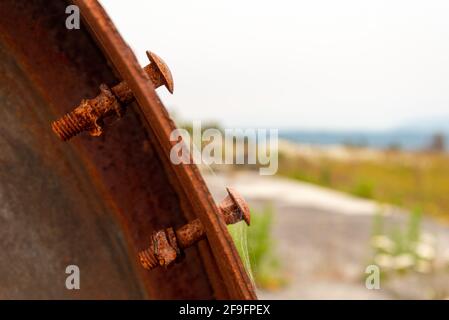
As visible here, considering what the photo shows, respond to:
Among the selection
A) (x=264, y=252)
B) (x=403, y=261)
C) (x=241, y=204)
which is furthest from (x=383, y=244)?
(x=241, y=204)

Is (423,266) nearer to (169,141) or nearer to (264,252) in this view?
(264,252)

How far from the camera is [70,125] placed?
1.40 meters

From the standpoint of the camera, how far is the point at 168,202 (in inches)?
66.0

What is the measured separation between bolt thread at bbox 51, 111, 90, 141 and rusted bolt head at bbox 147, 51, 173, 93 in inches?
8.3

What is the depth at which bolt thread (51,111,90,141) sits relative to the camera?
138 centimetres

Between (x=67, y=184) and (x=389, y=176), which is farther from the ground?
(x=67, y=184)

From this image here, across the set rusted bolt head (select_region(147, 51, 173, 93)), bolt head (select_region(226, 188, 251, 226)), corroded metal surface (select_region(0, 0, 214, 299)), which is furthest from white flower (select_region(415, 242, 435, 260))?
rusted bolt head (select_region(147, 51, 173, 93))

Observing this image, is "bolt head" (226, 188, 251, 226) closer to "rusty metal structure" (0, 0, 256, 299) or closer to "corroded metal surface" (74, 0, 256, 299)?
"corroded metal surface" (74, 0, 256, 299)

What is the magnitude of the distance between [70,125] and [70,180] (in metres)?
0.33

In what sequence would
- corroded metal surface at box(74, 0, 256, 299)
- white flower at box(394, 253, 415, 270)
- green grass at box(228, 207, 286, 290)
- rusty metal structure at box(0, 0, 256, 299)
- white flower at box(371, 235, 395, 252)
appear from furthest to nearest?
1. white flower at box(371, 235, 395, 252)
2. white flower at box(394, 253, 415, 270)
3. green grass at box(228, 207, 286, 290)
4. rusty metal structure at box(0, 0, 256, 299)
5. corroded metal surface at box(74, 0, 256, 299)

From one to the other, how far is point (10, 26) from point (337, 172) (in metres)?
21.2

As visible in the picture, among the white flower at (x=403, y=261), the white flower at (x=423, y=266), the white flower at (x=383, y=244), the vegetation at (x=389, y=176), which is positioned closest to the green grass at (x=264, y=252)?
the white flower at (x=383, y=244)

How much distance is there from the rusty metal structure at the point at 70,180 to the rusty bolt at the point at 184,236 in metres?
0.21

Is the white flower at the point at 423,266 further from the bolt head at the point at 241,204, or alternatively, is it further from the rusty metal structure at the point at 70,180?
the bolt head at the point at 241,204
